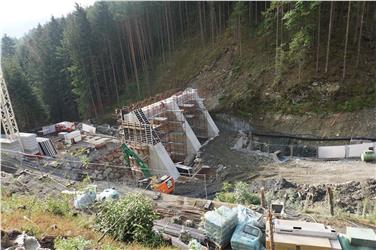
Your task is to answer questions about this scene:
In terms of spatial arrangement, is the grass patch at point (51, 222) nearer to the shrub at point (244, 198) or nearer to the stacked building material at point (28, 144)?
the shrub at point (244, 198)

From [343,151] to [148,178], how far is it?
13.5 meters

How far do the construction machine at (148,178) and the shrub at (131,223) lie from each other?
9594mm

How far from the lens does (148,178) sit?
20.5 m

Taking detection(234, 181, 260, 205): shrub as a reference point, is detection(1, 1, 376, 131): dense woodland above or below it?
above

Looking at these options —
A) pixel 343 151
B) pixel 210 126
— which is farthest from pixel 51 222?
pixel 210 126

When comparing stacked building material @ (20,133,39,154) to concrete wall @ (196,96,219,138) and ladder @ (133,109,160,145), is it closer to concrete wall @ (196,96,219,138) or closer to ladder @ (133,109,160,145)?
ladder @ (133,109,160,145)

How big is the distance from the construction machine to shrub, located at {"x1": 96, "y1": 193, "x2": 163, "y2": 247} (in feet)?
31.5

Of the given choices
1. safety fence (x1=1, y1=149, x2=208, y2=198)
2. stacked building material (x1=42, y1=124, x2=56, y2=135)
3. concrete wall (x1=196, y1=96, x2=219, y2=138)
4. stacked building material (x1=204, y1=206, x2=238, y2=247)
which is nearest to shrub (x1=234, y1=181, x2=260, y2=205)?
stacked building material (x1=204, y1=206, x2=238, y2=247)

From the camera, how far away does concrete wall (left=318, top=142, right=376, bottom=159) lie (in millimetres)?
20161

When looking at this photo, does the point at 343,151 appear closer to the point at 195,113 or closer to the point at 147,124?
the point at 195,113

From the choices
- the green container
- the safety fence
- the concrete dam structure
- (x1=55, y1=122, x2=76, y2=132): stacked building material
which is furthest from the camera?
(x1=55, y1=122, x2=76, y2=132): stacked building material

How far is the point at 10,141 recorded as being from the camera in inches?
868

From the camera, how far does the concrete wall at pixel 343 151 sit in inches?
794

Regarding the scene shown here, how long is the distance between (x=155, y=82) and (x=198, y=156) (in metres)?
18.1
